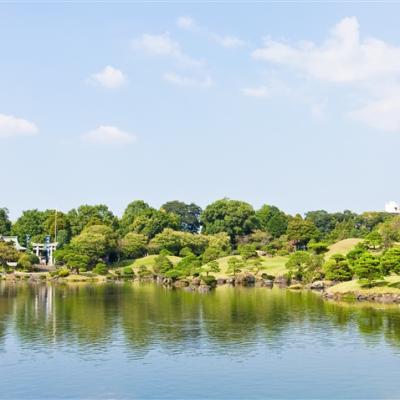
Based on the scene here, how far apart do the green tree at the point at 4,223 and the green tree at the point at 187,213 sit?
35987 millimetres

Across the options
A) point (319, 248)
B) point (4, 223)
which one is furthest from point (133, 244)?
point (319, 248)

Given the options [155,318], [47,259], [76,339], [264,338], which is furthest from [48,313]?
[47,259]

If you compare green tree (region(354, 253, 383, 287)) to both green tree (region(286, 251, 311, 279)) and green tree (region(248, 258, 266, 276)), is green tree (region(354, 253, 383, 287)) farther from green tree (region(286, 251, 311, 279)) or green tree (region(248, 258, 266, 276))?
green tree (region(248, 258, 266, 276))

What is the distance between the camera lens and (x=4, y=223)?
113m

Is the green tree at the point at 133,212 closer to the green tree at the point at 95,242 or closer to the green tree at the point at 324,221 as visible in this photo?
the green tree at the point at 95,242

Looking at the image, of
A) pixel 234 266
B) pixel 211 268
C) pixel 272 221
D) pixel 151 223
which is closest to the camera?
pixel 211 268

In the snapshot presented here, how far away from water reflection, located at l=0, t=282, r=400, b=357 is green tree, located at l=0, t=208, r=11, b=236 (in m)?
52.9

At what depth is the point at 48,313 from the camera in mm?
46688

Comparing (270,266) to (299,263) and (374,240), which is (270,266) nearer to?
(299,263)

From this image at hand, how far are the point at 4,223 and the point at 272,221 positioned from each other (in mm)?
50197

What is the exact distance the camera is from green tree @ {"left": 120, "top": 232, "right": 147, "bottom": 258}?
99312 mm

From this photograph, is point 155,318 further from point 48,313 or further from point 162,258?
point 162,258

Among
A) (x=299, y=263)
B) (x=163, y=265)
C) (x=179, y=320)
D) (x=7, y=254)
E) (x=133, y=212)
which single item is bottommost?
(x=179, y=320)

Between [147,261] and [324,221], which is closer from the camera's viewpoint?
[147,261]
